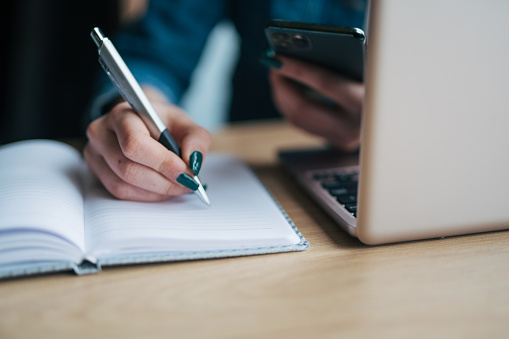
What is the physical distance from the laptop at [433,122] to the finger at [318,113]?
10.5 inches

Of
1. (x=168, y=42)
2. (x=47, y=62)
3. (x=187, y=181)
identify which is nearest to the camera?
(x=187, y=181)

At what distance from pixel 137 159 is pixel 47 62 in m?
1.45

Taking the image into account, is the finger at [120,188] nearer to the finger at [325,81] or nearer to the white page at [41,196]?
the white page at [41,196]

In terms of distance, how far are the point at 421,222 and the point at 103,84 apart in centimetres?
58

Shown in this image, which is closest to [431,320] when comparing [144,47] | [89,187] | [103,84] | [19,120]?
[89,187]

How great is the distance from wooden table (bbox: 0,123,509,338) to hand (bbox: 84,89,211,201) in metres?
0.10

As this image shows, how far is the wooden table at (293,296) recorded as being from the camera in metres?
0.29

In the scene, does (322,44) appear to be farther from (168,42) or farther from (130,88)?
(168,42)

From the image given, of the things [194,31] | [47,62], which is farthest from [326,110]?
[47,62]

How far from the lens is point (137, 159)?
0.42 metres

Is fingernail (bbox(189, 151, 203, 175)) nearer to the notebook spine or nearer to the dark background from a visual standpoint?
the notebook spine

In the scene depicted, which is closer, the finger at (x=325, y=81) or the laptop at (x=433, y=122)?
the laptop at (x=433, y=122)

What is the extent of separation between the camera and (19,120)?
1.61 m

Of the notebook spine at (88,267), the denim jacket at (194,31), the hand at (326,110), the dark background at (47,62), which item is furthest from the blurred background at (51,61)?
the notebook spine at (88,267)
